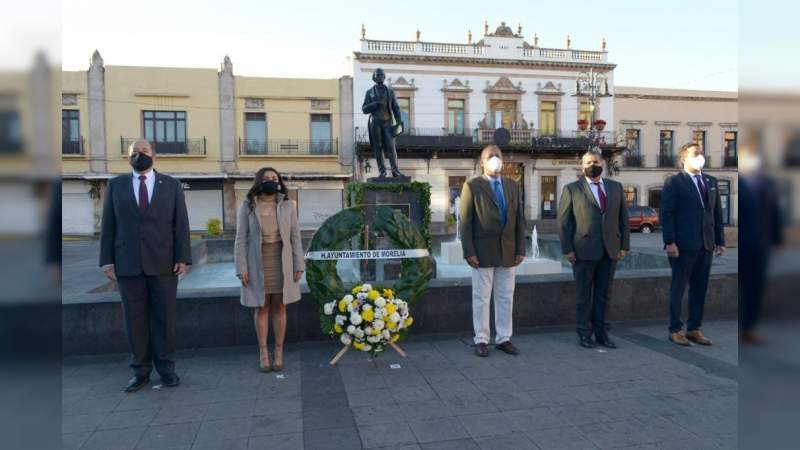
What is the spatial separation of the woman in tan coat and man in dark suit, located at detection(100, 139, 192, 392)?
1.77ft

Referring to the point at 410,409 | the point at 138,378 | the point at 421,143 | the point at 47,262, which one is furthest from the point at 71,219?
the point at 47,262

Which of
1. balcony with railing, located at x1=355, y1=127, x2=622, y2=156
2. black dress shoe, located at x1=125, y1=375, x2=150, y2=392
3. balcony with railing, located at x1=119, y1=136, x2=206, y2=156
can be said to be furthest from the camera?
balcony with railing, located at x1=355, y1=127, x2=622, y2=156

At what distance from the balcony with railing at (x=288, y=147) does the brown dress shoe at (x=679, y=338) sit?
24.4 metres

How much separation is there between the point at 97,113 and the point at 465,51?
20.8m

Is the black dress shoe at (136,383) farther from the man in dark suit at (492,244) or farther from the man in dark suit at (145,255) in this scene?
the man in dark suit at (492,244)

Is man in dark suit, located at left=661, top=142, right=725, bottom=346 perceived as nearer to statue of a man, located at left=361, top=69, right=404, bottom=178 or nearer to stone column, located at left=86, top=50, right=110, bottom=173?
statue of a man, located at left=361, top=69, right=404, bottom=178

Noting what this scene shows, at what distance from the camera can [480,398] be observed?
3807mm

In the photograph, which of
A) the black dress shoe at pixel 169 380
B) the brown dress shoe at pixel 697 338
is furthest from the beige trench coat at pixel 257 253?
the brown dress shoe at pixel 697 338

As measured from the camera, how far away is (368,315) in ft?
14.6

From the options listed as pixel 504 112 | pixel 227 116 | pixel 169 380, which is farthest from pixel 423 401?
pixel 504 112

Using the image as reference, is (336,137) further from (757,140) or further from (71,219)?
(757,140)

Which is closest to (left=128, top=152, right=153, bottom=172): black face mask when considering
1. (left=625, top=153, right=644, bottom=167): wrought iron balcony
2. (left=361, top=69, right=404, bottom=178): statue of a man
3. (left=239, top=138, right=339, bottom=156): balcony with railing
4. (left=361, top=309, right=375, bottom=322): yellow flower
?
(left=361, top=309, right=375, bottom=322): yellow flower

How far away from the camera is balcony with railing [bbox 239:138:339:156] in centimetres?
2752

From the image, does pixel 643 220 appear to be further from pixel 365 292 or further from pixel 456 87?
pixel 365 292
